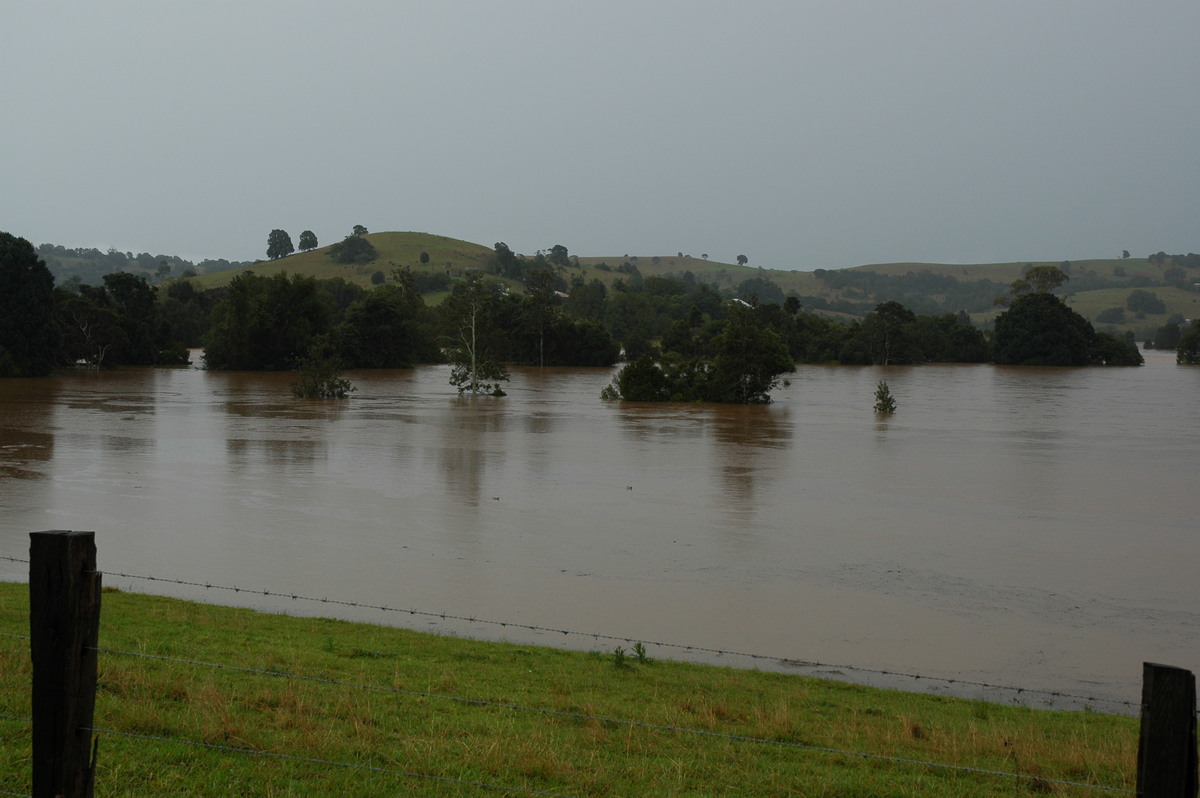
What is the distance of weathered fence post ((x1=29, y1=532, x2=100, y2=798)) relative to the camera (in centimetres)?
376

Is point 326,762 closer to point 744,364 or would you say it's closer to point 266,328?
point 744,364

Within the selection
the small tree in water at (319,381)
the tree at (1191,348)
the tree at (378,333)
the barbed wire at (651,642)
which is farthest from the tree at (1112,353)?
the barbed wire at (651,642)

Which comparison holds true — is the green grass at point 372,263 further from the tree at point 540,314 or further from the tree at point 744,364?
the tree at point 744,364

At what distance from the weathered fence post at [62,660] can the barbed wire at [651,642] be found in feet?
25.8

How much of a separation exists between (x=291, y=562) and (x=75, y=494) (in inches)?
335

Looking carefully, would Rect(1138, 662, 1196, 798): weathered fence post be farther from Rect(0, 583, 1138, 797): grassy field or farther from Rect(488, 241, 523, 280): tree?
Rect(488, 241, 523, 280): tree

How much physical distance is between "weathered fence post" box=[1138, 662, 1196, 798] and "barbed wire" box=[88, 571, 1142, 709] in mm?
7383

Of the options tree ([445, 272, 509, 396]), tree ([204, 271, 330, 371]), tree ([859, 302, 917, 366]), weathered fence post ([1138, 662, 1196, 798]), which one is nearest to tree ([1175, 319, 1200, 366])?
tree ([859, 302, 917, 366])

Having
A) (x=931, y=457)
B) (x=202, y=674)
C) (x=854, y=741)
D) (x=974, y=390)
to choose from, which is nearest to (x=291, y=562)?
(x=202, y=674)

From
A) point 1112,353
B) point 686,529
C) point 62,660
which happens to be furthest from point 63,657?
point 1112,353

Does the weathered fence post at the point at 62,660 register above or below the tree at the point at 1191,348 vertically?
below

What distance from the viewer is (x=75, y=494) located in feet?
70.6

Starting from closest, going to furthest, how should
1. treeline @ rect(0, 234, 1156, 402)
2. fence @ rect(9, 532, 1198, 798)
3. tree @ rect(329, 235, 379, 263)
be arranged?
fence @ rect(9, 532, 1198, 798)
treeline @ rect(0, 234, 1156, 402)
tree @ rect(329, 235, 379, 263)

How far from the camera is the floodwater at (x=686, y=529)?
12375 millimetres
